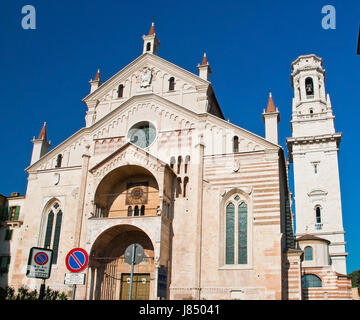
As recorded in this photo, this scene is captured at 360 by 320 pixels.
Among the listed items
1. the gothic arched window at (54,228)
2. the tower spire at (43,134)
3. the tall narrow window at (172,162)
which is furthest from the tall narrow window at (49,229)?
the tall narrow window at (172,162)

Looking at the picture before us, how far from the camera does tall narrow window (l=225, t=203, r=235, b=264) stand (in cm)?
2498

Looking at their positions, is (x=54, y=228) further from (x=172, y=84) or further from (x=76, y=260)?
(x=76, y=260)

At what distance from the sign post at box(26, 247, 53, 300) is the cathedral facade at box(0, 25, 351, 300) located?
41.3 ft

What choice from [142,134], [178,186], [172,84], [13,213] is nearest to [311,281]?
[178,186]

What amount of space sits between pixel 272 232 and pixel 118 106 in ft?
46.2

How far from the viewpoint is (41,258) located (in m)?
11.0

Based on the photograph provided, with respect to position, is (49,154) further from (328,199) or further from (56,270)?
(328,199)

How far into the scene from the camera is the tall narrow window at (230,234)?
25.0 meters

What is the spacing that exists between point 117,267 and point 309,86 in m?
49.1

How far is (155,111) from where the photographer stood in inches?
1171

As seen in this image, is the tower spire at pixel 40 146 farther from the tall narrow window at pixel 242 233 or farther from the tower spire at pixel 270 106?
the tower spire at pixel 270 106

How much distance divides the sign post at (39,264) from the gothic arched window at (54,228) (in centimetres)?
1787

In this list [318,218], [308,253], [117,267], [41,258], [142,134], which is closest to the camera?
[41,258]

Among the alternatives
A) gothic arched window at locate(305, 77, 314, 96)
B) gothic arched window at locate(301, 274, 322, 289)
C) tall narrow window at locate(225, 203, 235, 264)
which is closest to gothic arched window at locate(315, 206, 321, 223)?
gothic arched window at locate(301, 274, 322, 289)
